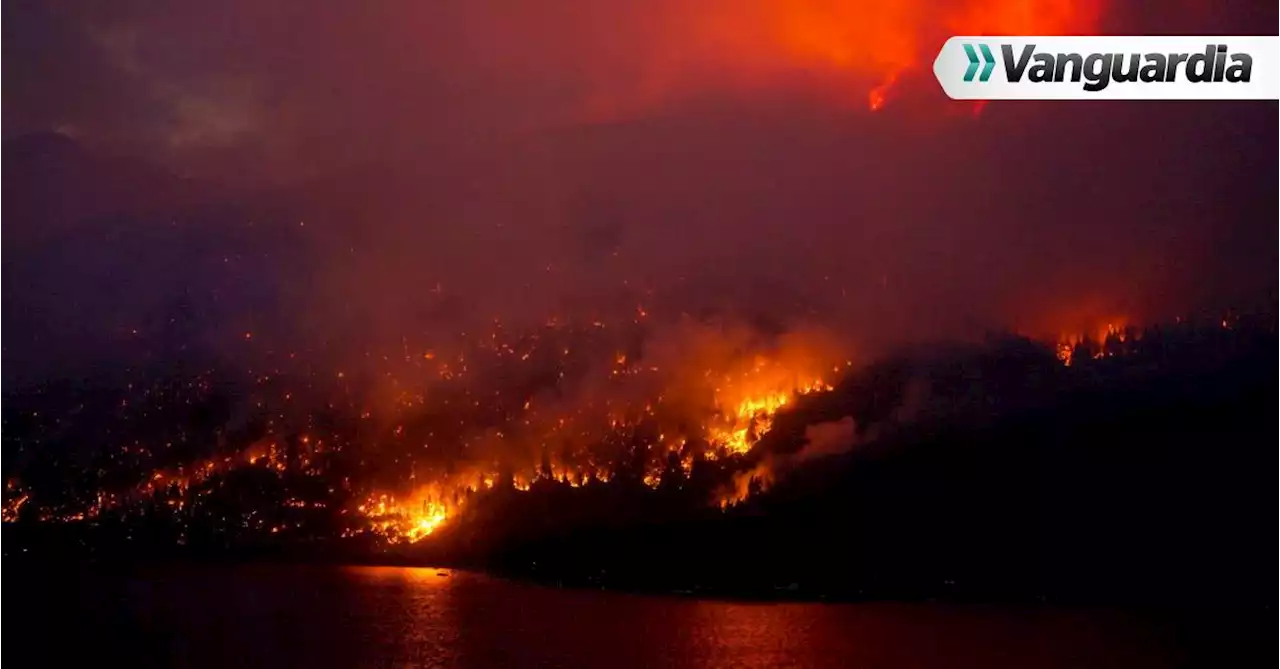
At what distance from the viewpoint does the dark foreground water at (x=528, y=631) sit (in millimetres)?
78000

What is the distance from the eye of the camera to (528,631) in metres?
98.6

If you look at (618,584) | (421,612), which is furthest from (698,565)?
(421,612)

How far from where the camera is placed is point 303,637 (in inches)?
3814

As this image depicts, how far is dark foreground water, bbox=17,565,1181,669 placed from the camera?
78.0 meters

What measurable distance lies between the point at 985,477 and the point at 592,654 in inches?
4508

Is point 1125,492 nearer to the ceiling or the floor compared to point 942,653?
nearer to the ceiling

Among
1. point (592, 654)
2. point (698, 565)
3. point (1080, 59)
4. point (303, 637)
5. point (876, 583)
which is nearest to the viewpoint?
point (1080, 59)

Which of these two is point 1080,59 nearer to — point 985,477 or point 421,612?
point 421,612

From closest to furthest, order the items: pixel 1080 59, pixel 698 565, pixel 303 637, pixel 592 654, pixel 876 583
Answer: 1. pixel 1080 59
2. pixel 592 654
3. pixel 303 637
4. pixel 876 583
5. pixel 698 565

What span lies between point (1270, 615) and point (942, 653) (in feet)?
225

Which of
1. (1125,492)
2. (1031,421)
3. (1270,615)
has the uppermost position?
(1031,421)

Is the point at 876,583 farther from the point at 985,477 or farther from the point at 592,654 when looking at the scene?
the point at 592,654

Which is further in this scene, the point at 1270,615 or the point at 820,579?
the point at 820,579

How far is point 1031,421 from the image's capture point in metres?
172
